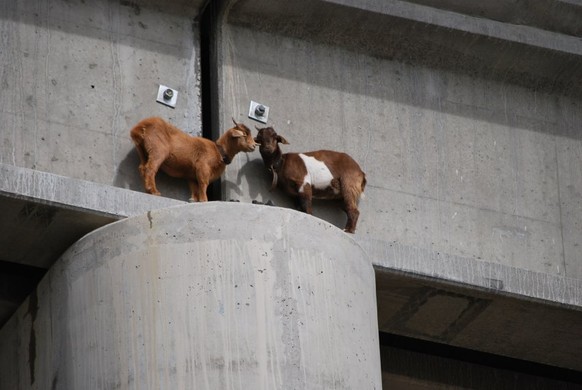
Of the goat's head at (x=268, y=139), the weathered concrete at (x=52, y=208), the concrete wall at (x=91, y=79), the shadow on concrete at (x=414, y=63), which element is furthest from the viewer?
the shadow on concrete at (x=414, y=63)

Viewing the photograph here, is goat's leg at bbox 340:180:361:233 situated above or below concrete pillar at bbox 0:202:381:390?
above

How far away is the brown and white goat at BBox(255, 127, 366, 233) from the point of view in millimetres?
11805

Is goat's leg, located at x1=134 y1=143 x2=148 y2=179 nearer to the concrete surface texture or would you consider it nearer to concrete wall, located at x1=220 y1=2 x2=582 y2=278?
the concrete surface texture

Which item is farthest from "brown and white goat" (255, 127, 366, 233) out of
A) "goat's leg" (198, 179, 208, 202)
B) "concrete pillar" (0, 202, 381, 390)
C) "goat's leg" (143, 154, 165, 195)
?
"concrete pillar" (0, 202, 381, 390)

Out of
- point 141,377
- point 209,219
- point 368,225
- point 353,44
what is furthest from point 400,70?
point 141,377

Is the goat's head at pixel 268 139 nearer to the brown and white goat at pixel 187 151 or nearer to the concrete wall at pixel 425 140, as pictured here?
the brown and white goat at pixel 187 151

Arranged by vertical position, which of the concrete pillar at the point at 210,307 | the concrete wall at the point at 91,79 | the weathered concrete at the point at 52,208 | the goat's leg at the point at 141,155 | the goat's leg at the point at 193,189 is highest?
the concrete wall at the point at 91,79

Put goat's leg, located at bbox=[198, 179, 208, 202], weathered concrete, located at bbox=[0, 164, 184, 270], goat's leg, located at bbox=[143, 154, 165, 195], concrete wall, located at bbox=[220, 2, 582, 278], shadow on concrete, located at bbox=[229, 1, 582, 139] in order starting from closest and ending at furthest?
weathered concrete, located at bbox=[0, 164, 184, 270] → goat's leg, located at bbox=[143, 154, 165, 195] → goat's leg, located at bbox=[198, 179, 208, 202] → concrete wall, located at bbox=[220, 2, 582, 278] → shadow on concrete, located at bbox=[229, 1, 582, 139]

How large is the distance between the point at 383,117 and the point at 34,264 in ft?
9.47

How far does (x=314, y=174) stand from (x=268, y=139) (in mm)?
450

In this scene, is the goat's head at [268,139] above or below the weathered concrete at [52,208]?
above

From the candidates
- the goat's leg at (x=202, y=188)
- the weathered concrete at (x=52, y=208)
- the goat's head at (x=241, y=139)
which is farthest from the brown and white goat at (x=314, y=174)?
the weathered concrete at (x=52, y=208)

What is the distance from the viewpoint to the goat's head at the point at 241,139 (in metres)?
11.6

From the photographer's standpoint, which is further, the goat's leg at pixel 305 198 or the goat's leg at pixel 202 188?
the goat's leg at pixel 305 198
